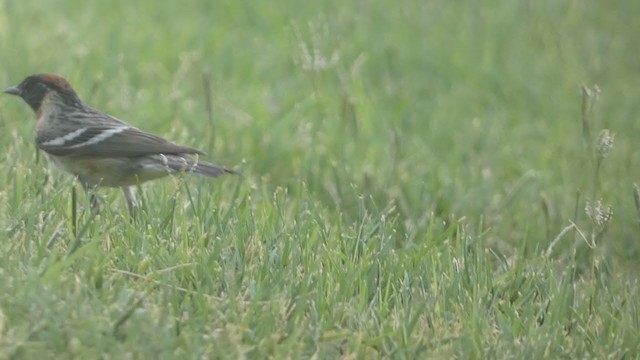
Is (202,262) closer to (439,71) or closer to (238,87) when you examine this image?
(238,87)

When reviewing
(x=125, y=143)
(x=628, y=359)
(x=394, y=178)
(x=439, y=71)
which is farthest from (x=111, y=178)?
(x=439, y=71)

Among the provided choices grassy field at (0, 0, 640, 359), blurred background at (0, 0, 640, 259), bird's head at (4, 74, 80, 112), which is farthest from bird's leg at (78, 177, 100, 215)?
bird's head at (4, 74, 80, 112)

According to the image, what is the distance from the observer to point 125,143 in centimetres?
774

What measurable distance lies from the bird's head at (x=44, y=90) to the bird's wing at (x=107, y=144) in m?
0.38

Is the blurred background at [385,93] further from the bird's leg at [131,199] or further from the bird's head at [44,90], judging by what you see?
the bird's leg at [131,199]

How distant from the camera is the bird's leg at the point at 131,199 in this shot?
23.0ft

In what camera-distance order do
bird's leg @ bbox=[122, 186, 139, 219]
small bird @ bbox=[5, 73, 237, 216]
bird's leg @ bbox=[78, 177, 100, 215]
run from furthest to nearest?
small bird @ bbox=[5, 73, 237, 216], bird's leg @ bbox=[122, 186, 139, 219], bird's leg @ bbox=[78, 177, 100, 215]

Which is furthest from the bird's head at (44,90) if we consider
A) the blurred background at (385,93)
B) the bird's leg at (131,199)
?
the bird's leg at (131,199)

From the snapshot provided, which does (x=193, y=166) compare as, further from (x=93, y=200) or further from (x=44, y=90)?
(x=44, y=90)

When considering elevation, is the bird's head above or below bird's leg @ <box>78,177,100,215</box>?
above

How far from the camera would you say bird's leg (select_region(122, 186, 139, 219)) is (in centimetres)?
701

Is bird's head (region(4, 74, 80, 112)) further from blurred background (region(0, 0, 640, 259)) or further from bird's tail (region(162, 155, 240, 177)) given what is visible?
bird's tail (region(162, 155, 240, 177))

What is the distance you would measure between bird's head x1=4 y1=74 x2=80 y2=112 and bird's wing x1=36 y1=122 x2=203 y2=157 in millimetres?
384

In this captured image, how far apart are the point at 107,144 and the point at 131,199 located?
1.34 ft
